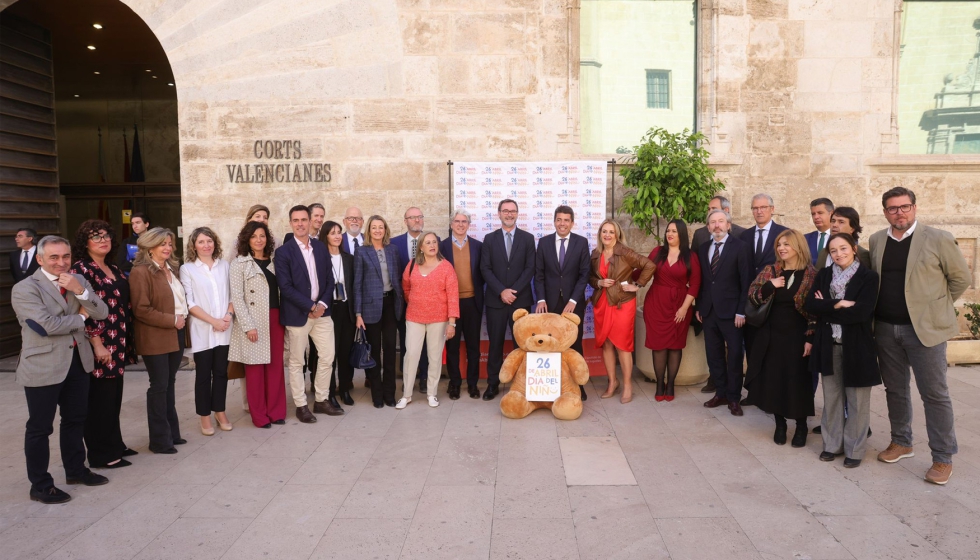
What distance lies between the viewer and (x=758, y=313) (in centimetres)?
515

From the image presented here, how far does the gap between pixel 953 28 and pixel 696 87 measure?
3793 mm

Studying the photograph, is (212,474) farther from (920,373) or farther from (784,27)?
(784,27)

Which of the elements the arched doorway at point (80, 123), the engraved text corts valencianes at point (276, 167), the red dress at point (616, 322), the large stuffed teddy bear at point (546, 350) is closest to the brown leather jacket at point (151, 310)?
the large stuffed teddy bear at point (546, 350)

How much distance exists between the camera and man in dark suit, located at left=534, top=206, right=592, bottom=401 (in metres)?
6.48

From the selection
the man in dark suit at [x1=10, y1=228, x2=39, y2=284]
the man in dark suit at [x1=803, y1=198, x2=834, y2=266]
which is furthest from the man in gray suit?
the man in dark suit at [x1=803, y1=198, x2=834, y2=266]

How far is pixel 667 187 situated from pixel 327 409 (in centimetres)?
451

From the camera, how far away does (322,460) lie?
15.9 ft

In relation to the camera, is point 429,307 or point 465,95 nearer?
point 429,307

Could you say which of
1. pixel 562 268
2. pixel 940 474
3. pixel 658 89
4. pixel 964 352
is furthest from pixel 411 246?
pixel 964 352

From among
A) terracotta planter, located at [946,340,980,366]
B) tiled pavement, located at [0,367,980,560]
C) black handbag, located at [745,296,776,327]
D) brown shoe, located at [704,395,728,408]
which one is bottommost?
tiled pavement, located at [0,367,980,560]

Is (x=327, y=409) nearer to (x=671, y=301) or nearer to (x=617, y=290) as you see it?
(x=617, y=290)

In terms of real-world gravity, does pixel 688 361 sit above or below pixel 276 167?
below

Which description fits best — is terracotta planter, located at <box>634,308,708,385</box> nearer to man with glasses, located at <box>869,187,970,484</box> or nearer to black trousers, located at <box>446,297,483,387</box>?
black trousers, located at <box>446,297,483,387</box>

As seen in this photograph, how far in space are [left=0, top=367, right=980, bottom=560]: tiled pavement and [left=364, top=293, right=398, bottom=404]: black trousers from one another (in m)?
0.56
